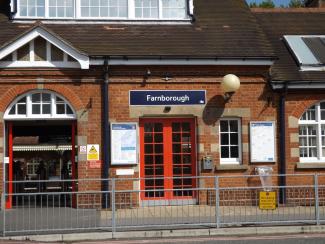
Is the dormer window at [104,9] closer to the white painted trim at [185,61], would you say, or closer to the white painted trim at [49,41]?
the white painted trim at [49,41]

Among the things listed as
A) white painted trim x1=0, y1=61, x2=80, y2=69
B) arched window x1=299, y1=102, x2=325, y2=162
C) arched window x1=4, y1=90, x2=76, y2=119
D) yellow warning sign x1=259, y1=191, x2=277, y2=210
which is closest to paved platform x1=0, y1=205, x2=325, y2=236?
yellow warning sign x1=259, y1=191, x2=277, y2=210

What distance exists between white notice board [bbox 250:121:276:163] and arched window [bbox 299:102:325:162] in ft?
3.32

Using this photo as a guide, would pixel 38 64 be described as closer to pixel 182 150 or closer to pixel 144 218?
pixel 182 150

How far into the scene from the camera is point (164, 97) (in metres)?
15.0

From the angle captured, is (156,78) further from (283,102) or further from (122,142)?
(283,102)

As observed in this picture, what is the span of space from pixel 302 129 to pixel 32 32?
318 inches

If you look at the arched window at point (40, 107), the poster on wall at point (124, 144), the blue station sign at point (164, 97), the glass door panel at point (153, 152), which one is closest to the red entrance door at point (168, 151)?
the glass door panel at point (153, 152)

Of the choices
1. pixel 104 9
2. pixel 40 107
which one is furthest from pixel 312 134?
pixel 40 107

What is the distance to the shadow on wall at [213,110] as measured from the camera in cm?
1520

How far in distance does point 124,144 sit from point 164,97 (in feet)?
5.60

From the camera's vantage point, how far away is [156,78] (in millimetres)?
15078

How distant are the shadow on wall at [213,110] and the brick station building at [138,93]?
0.09 ft

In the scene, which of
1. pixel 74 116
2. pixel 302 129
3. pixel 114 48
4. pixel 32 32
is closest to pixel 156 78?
pixel 114 48

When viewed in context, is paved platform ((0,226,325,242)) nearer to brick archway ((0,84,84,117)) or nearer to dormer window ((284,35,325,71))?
brick archway ((0,84,84,117))
